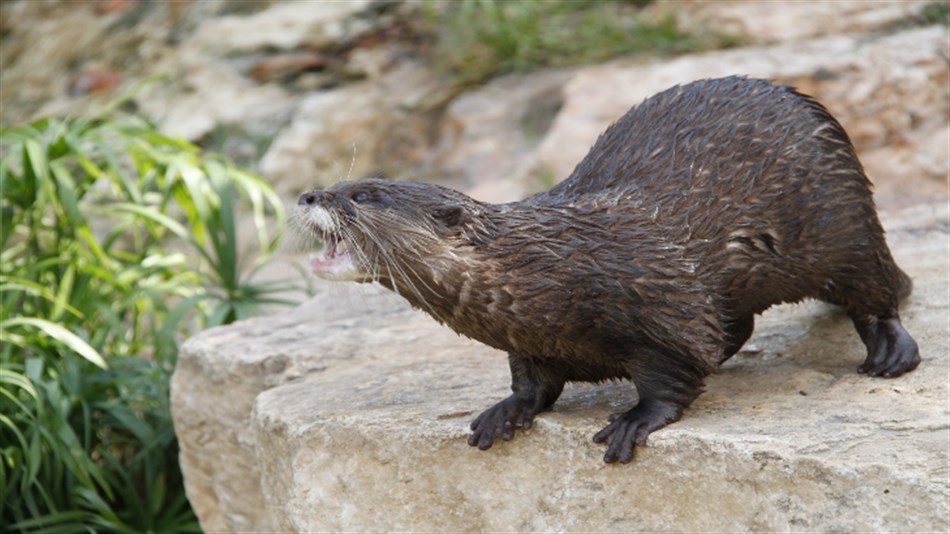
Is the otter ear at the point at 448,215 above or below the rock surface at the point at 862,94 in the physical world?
above

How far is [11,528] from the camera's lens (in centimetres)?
401

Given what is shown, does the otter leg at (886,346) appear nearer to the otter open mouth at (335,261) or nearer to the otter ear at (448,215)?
the otter ear at (448,215)

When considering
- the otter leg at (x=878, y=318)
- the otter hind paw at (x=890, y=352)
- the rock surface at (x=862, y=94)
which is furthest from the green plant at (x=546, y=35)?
the otter hind paw at (x=890, y=352)

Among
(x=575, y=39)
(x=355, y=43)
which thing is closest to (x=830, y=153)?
(x=575, y=39)

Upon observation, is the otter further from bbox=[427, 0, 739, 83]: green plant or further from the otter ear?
bbox=[427, 0, 739, 83]: green plant

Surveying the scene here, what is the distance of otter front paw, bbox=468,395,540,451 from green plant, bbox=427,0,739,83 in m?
3.68

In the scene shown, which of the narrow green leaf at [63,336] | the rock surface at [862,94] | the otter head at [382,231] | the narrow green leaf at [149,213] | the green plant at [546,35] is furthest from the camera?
the green plant at [546,35]

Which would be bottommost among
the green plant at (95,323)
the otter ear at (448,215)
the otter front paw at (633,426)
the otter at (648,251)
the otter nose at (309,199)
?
the green plant at (95,323)

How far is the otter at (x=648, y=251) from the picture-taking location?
2.56 meters

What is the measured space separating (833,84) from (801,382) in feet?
9.76

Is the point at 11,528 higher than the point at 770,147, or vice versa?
the point at 770,147

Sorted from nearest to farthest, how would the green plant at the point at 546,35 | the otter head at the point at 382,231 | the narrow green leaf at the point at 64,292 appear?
the otter head at the point at 382,231 < the narrow green leaf at the point at 64,292 < the green plant at the point at 546,35

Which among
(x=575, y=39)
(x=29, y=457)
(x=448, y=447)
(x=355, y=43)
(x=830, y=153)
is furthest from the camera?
(x=355, y=43)

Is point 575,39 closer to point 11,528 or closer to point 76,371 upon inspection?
point 76,371
